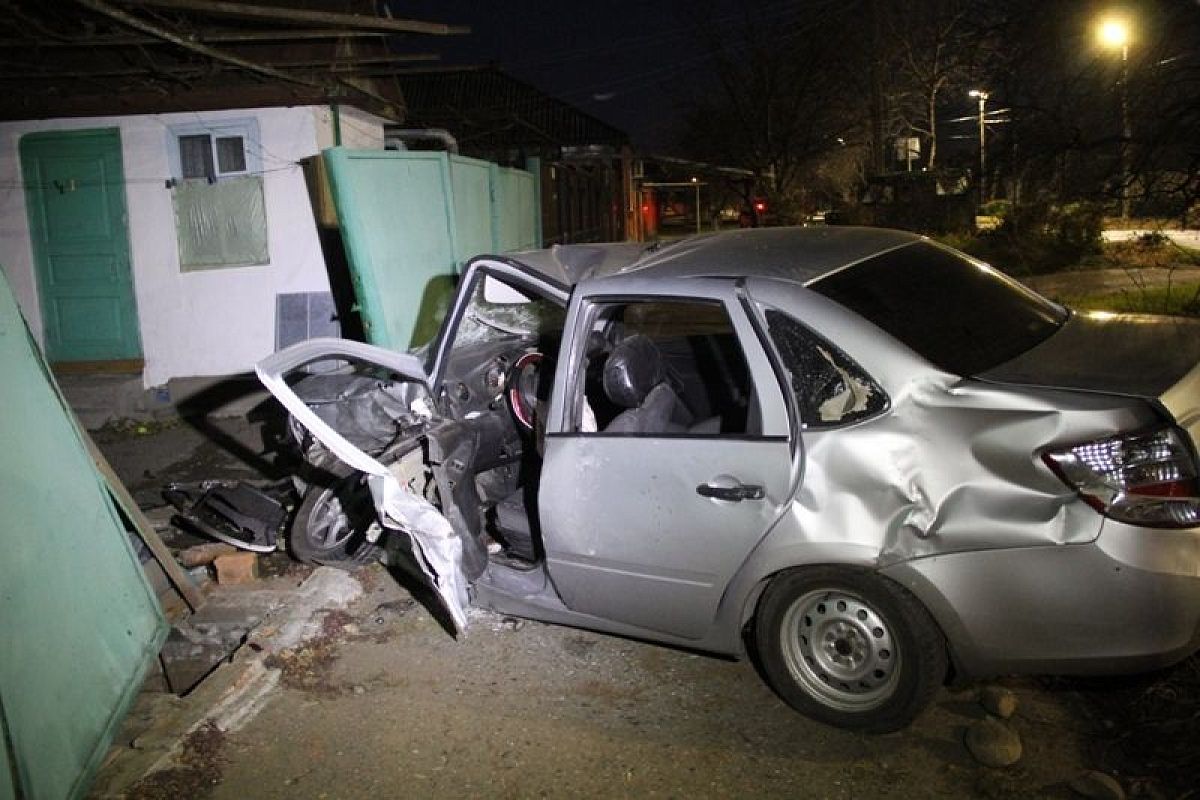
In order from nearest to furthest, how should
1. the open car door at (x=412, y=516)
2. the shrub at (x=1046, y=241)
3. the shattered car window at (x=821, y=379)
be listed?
the shattered car window at (x=821, y=379) → the open car door at (x=412, y=516) → the shrub at (x=1046, y=241)

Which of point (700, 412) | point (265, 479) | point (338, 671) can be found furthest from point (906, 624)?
point (265, 479)

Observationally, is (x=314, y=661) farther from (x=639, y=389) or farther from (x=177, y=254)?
(x=177, y=254)

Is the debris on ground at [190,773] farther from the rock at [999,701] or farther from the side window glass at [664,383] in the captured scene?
the rock at [999,701]

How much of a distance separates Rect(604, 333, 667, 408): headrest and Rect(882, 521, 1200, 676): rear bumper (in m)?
1.28

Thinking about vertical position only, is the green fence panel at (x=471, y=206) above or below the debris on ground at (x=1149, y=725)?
above

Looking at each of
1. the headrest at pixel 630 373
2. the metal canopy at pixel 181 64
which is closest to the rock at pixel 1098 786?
the headrest at pixel 630 373

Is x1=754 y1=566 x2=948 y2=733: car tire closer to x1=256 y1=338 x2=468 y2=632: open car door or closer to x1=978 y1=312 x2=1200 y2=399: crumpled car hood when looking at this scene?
x1=978 y1=312 x2=1200 y2=399: crumpled car hood

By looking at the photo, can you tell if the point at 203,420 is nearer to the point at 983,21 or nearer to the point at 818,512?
the point at 818,512

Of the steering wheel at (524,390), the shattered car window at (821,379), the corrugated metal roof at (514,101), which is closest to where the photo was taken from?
the shattered car window at (821,379)

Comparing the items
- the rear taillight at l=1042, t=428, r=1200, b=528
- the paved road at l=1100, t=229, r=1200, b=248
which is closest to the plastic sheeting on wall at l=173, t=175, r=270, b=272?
the rear taillight at l=1042, t=428, r=1200, b=528

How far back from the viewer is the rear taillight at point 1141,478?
2682 mm

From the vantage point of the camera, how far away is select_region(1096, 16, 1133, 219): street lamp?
302 inches

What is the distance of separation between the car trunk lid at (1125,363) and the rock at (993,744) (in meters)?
1.16

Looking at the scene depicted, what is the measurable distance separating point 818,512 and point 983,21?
799 cm
